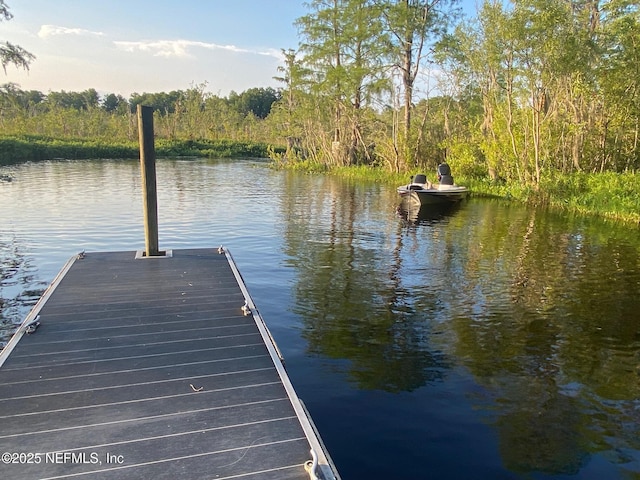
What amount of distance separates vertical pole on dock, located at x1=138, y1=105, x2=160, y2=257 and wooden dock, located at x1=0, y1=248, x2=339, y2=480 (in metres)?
1.90

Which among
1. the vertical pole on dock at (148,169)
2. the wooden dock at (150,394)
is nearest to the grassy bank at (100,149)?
the vertical pole on dock at (148,169)

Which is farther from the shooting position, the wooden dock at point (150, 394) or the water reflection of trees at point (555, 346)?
the water reflection of trees at point (555, 346)

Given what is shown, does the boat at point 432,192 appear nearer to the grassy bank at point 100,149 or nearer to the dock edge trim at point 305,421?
the dock edge trim at point 305,421

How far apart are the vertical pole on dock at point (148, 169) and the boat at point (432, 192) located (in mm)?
13721

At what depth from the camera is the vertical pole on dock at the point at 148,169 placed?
7953 mm

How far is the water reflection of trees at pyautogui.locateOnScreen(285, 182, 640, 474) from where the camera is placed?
5.21 meters

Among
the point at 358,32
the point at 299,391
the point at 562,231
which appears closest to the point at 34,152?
the point at 358,32

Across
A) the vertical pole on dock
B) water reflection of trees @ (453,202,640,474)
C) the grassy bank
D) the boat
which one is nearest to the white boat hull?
the boat

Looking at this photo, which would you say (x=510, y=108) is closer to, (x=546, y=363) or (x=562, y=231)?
(x=562, y=231)

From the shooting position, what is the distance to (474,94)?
29.7 m

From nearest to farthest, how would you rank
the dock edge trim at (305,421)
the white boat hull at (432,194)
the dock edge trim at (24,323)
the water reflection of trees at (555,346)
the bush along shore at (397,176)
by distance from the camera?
the dock edge trim at (305,421)
the dock edge trim at (24,323)
the water reflection of trees at (555,346)
the bush along shore at (397,176)
the white boat hull at (432,194)

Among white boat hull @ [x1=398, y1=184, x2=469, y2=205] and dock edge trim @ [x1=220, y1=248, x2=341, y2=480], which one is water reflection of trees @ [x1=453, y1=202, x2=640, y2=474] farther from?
white boat hull @ [x1=398, y1=184, x2=469, y2=205]

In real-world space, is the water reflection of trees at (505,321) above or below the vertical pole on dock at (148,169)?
below

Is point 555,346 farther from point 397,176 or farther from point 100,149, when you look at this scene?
point 100,149
